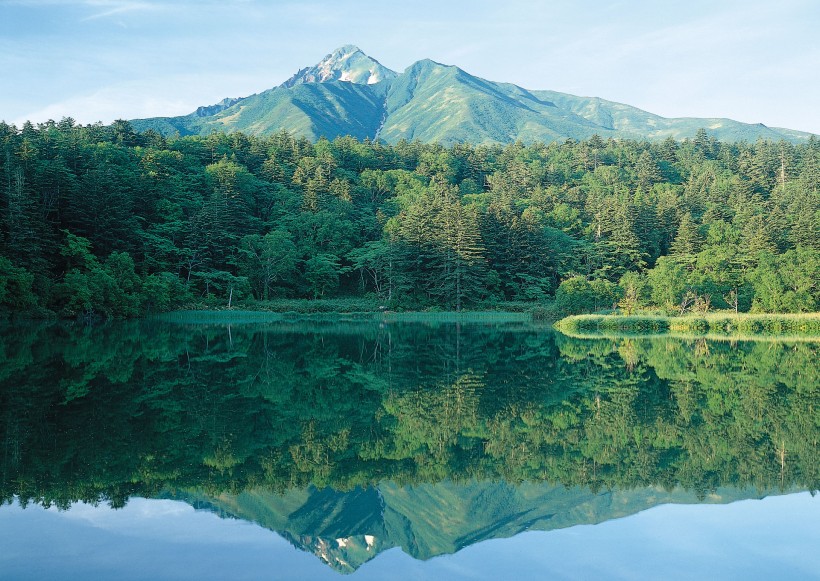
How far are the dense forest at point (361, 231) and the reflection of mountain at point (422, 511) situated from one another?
3341 centimetres

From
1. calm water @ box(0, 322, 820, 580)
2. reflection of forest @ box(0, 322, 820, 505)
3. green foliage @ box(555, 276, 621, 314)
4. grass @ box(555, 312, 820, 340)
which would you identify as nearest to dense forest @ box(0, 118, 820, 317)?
green foliage @ box(555, 276, 621, 314)

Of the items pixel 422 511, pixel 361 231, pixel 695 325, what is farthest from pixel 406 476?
pixel 361 231

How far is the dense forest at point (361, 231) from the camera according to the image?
45281 mm

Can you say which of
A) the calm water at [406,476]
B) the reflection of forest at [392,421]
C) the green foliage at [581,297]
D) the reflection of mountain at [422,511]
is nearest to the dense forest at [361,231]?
the green foliage at [581,297]

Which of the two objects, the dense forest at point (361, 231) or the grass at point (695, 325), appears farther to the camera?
the dense forest at point (361, 231)

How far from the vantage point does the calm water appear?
6594 mm

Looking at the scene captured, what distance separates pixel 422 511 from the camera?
7770 millimetres

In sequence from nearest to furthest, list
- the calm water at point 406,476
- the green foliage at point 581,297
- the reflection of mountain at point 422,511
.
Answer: the calm water at point 406,476 → the reflection of mountain at point 422,511 → the green foliage at point 581,297

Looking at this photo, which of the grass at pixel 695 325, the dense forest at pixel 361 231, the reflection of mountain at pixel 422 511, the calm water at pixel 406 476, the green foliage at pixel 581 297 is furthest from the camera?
the green foliage at pixel 581 297

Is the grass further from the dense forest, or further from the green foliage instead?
the green foliage

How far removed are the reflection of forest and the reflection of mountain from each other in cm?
33

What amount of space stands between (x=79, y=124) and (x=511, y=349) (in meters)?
69.5

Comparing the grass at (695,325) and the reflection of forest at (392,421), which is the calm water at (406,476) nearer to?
the reflection of forest at (392,421)

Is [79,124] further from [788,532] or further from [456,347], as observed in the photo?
[788,532]
